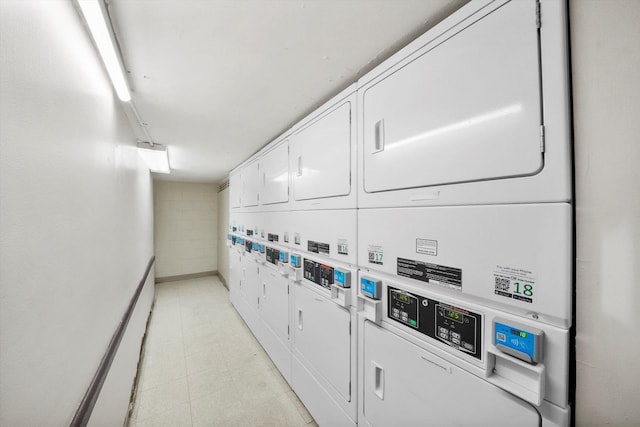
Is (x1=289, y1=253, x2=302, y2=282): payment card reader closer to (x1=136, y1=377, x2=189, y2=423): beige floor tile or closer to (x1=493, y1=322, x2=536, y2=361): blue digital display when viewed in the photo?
(x1=493, y1=322, x2=536, y2=361): blue digital display

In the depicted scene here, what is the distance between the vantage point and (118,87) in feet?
4.60

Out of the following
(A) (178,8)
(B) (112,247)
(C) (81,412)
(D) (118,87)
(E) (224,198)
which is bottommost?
(C) (81,412)

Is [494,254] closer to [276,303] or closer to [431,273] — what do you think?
[431,273]

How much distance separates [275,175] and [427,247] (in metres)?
1.80

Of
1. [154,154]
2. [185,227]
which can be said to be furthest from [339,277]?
[185,227]

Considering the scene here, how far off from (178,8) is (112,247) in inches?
57.2

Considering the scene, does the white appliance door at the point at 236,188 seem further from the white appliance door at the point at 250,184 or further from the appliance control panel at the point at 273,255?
the appliance control panel at the point at 273,255

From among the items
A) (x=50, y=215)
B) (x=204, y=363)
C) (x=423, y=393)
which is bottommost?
(x=204, y=363)

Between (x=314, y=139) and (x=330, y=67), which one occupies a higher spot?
(x=330, y=67)

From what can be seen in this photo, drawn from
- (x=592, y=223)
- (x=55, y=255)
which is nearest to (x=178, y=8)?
(x=55, y=255)

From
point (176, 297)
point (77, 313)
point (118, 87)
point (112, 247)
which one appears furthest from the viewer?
point (176, 297)

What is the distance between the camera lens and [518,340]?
73 cm

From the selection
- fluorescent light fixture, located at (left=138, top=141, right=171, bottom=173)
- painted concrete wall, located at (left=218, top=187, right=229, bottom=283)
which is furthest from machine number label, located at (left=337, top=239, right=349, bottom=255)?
painted concrete wall, located at (left=218, top=187, right=229, bottom=283)

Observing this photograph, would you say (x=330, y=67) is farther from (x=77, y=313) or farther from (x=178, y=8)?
(x=77, y=313)
